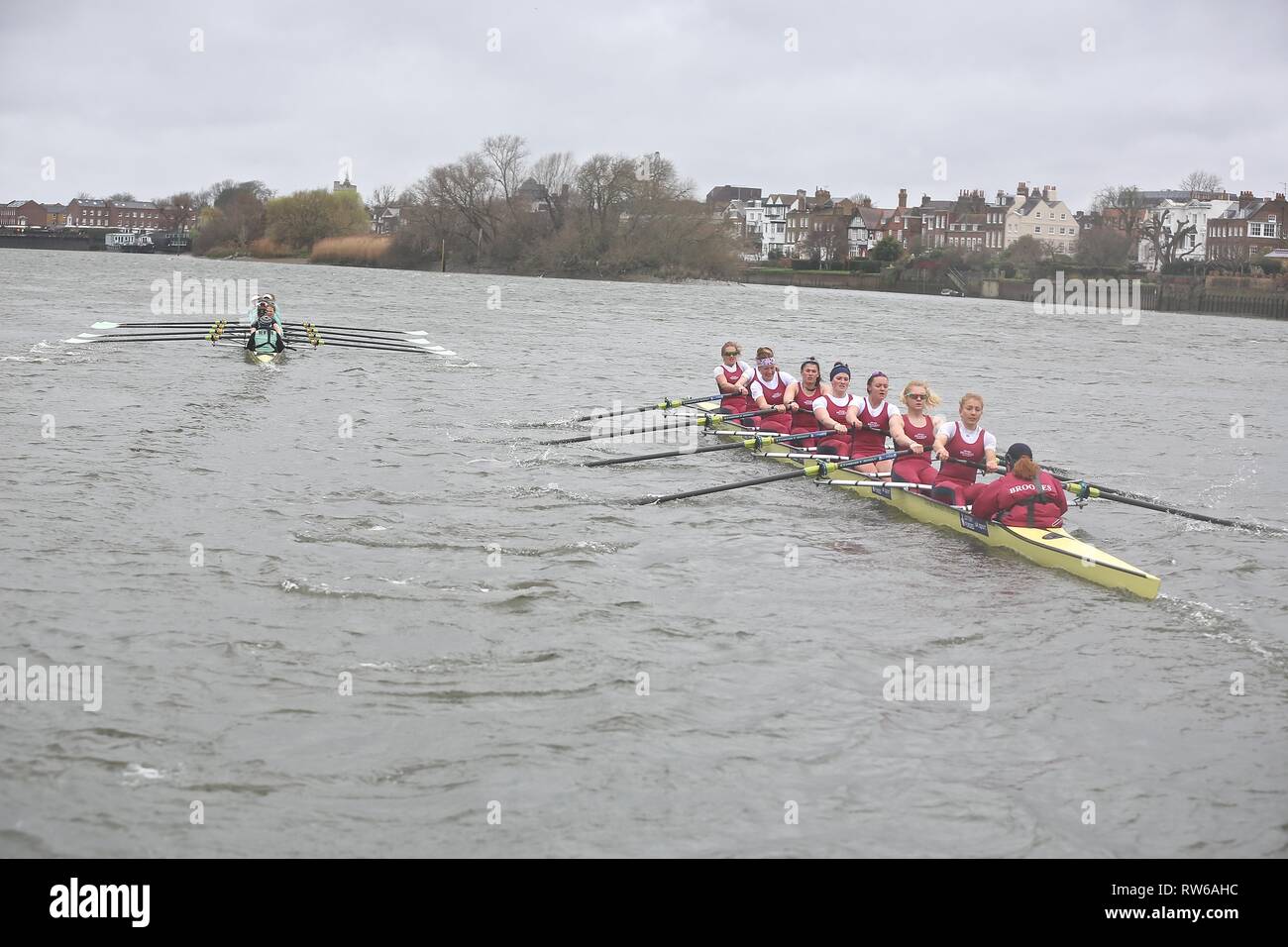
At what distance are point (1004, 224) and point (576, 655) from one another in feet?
362

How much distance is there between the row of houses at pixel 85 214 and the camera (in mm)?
164500

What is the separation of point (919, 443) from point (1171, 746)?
600cm

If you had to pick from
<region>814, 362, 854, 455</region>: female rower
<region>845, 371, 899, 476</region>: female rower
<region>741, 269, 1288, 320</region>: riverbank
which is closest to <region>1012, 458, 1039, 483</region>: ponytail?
<region>845, 371, 899, 476</region>: female rower

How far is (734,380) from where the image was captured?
18141 mm

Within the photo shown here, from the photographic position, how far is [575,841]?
610 centimetres

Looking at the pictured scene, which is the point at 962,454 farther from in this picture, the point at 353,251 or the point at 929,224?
the point at 929,224

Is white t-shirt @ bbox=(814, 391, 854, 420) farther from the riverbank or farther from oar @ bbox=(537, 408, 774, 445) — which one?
the riverbank

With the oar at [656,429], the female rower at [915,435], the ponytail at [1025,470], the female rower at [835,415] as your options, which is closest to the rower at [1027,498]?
the ponytail at [1025,470]

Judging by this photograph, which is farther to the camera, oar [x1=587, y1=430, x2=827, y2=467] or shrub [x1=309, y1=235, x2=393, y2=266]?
shrub [x1=309, y1=235, x2=393, y2=266]

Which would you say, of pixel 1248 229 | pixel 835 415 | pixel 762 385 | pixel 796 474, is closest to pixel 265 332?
pixel 762 385

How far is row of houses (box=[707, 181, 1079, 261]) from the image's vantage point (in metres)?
111

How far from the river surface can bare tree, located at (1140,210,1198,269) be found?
255 feet
